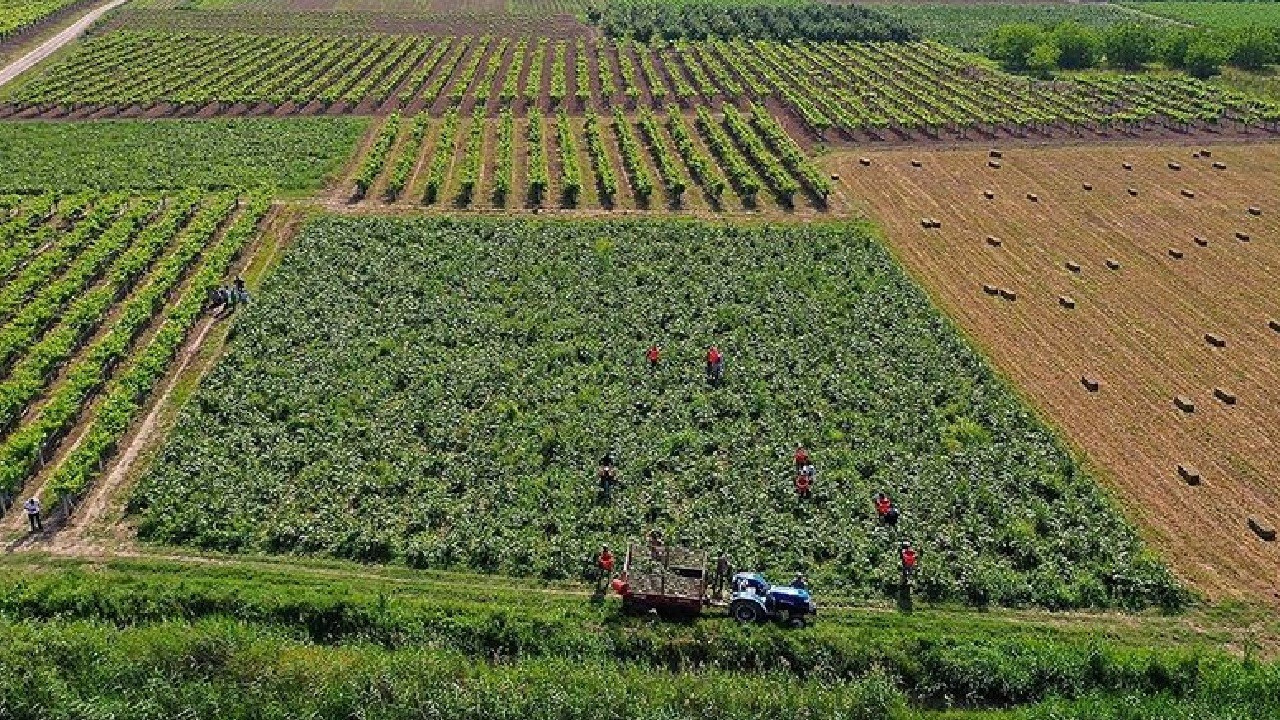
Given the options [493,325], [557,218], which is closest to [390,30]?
[557,218]

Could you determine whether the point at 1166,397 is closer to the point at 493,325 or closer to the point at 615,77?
the point at 493,325

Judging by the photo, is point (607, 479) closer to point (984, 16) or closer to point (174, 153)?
point (174, 153)

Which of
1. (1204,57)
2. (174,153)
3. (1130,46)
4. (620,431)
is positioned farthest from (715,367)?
(1130,46)

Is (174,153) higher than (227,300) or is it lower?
higher

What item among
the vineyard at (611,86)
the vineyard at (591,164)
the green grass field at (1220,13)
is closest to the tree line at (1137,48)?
the vineyard at (611,86)

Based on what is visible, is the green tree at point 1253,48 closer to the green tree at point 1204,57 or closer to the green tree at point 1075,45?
the green tree at point 1204,57

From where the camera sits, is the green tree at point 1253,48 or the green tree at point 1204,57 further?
the green tree at point 1253,48

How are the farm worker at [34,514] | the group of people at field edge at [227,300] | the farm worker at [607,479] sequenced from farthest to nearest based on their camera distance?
1. the group of people at field edge at [227,300]
2. the farm worker at [607,479]
3. the farm worker at [34,514]
